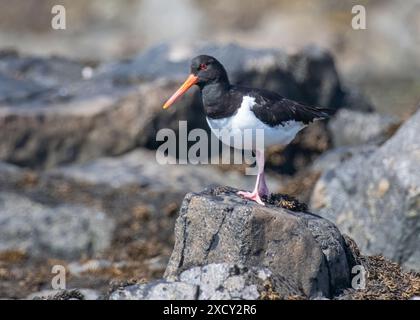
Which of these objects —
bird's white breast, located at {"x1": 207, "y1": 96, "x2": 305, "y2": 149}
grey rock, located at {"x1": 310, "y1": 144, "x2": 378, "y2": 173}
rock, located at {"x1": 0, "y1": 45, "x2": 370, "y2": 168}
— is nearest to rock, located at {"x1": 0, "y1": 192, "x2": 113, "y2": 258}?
rock, located at {"x1": 0, "y1": 45, "x2": 370, "y2": 168}

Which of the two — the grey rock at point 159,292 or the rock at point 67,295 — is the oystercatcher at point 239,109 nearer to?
the grey rock at point 159,292

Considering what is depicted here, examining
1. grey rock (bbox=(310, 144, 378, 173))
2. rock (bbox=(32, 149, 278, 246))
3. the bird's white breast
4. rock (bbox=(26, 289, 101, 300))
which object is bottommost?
rock (bbox=(26, 289, 101, 300))

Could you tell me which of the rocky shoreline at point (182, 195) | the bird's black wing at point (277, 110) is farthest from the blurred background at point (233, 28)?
the bird's black wing at point (277, 110)

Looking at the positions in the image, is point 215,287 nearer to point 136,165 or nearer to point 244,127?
point 244,127

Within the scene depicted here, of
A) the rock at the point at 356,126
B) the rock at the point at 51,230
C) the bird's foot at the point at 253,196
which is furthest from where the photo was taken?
the rock at the point at 356,126

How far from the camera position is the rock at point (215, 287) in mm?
9641

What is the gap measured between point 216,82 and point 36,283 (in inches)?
248

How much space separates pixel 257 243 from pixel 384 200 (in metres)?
5.14

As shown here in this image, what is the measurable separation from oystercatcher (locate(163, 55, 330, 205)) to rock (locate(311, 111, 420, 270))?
141 inches

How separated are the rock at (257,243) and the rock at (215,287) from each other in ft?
1.03

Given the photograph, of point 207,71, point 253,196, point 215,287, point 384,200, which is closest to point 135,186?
point 384,200

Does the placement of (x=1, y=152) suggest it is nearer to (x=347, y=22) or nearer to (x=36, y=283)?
(x=36, y=283)

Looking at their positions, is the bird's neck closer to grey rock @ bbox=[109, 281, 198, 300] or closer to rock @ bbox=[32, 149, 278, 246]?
grey rock @ bbox=[109, 281, 198, 300]

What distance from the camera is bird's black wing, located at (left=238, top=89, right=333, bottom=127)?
1156 centimetres
